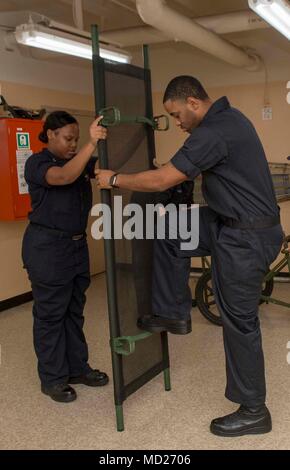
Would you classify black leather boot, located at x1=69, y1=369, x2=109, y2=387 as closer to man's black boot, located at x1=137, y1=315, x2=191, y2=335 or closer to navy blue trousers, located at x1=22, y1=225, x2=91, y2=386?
navy blue trousers, located at x1=22, y1=225, x2=91, y2=386

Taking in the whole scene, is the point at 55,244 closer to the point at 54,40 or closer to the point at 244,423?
the point at 244,423

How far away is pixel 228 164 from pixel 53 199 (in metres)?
1.06

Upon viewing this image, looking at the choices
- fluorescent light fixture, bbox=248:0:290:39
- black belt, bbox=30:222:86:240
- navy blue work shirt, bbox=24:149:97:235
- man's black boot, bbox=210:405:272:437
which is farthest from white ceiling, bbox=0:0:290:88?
man's black boot, bbox=210:405:272:437

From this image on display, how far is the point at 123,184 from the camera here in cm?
242

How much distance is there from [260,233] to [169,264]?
0.51 m

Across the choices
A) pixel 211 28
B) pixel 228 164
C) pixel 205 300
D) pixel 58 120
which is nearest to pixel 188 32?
pixel 211 28

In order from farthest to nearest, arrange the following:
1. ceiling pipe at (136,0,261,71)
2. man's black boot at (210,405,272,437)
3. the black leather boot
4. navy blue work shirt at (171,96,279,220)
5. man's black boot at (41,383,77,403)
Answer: ceiling pipe at (136,0,261,71) < the black leather boot < man's black boot at (41,383,77,403) < man's black boot at (210,405,272,437) < navy blue work shirt at (171,96,279,220)

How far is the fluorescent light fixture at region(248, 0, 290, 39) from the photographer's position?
2980 millimetres

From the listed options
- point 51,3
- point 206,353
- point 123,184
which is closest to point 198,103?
point 123,184

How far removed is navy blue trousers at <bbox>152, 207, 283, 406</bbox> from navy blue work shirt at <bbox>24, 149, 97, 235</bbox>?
23.4 inches

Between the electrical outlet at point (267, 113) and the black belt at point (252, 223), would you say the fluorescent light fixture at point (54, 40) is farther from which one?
the electrical outlet at point (267, 113)

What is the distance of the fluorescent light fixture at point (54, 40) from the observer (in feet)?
12.0

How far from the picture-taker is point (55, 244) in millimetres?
2939

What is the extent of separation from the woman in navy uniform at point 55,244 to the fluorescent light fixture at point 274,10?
50.5 inches
